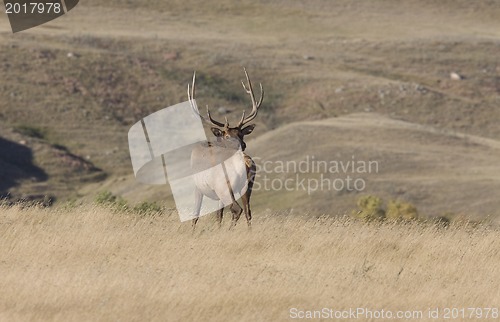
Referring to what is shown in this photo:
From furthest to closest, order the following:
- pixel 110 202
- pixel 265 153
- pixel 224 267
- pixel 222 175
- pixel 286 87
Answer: pixel 286 87, pixel 265 153, pixel 110 202, pixel 222 175, pixel 224 267

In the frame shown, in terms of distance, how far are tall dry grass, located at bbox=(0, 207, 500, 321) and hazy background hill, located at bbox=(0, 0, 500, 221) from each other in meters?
28.6

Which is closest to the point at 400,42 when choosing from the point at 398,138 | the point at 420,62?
the point at 420,62

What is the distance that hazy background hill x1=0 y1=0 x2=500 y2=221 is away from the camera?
2283 inches

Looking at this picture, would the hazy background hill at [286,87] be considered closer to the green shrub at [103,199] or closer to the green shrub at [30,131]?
the green shrub at [30,131]

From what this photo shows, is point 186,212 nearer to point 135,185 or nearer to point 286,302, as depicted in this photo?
point 286,302

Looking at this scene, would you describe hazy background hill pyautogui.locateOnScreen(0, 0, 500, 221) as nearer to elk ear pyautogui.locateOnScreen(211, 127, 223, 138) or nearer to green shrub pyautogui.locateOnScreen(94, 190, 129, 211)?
green shrub pyautogui.locateOnScreen(94, 190, 129, 211)

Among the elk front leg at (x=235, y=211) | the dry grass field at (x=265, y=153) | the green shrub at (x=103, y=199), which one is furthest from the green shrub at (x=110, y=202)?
the elk front leg at (x=235, y=211)

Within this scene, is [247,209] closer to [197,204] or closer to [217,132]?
[197,204]

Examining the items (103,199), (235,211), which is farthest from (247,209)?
(103,199)

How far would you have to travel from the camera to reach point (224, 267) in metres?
14.0

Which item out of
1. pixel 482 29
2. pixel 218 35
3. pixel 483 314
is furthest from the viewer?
pixel 482 29

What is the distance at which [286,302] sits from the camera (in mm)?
12523

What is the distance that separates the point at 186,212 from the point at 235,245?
3003 mm

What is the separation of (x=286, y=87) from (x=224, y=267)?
80.6 meters
